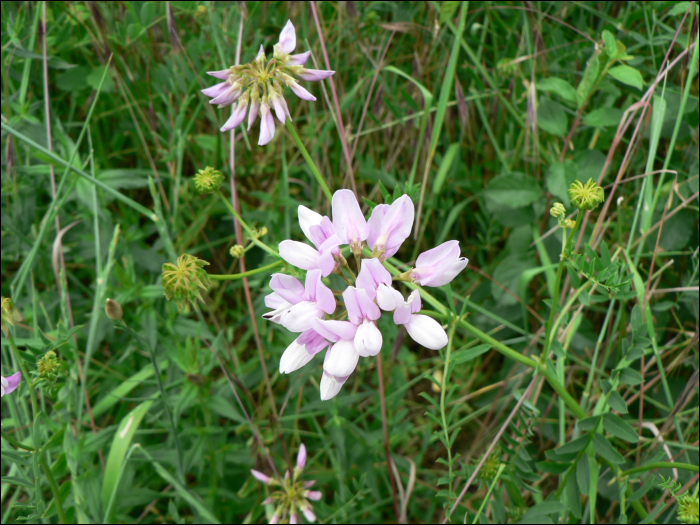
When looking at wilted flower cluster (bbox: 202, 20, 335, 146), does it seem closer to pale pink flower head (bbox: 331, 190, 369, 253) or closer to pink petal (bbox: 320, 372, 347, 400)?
pale pink flower head (bbox: 331, 190, 369, 253)

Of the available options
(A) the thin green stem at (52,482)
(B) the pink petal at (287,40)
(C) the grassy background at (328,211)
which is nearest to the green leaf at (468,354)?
(C) the grassy background at (328,211)

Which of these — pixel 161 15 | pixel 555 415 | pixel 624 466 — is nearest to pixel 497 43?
pixel 161 15

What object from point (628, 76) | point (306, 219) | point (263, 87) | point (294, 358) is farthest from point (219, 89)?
point (628, 76)

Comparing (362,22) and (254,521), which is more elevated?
(362,22)

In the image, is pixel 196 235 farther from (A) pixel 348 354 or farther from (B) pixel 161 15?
(A) pixel 348 354

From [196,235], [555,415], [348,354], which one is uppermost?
[348,354]

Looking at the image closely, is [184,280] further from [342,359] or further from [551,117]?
[551,117]

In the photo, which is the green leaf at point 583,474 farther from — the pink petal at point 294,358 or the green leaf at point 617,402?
the pink petal at point 294,358
